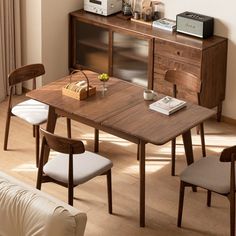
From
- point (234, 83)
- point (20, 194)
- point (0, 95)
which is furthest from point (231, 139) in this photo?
point (20, 194)

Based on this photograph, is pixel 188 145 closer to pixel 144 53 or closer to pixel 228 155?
pixel 228 155

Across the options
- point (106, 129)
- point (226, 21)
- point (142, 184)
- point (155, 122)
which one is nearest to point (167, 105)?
point (155, 122)

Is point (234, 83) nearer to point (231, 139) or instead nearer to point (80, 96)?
point (231, 139)

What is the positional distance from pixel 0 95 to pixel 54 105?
1.92 metres

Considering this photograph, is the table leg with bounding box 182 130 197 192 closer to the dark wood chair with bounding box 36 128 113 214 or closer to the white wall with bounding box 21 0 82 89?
the dark wood chair with bounding box 36 128 113 214

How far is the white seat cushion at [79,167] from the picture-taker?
4.82 m

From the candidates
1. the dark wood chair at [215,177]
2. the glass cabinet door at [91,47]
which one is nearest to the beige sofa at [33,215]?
the dark wood chair at [215,177]

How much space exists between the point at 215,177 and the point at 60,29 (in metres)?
2.87

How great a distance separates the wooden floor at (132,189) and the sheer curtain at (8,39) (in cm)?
62

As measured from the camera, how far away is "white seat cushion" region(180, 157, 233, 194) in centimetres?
473

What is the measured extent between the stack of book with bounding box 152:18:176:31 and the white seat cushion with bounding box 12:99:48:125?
1.45 meters

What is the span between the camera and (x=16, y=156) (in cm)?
599

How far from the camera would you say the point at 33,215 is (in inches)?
152

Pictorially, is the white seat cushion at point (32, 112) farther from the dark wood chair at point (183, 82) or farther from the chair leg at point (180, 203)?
the chair leg at point (180, 203)
